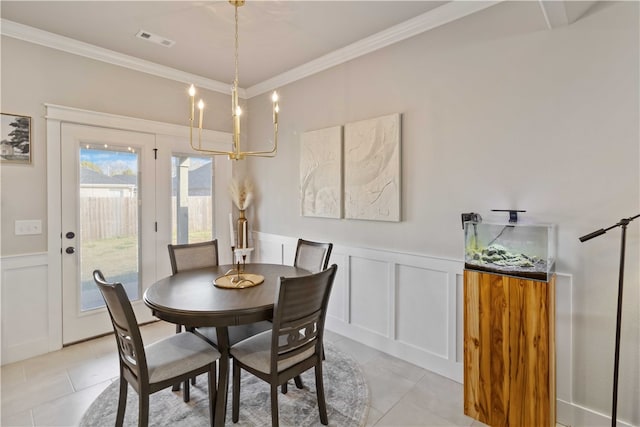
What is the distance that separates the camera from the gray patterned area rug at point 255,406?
200cm

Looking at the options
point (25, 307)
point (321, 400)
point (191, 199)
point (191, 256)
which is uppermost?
point (191, 199)

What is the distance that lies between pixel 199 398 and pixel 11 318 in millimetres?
1930

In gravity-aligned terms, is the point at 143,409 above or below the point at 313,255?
below

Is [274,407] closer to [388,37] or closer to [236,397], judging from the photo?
[236,397]

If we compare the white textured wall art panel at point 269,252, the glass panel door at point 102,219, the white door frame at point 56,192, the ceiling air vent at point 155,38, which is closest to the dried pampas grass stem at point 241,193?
the white textured wall art panel at point 269,252

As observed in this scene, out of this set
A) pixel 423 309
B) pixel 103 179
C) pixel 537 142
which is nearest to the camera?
pixel 537 142

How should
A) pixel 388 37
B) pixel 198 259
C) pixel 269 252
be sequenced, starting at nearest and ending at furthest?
pixel 388 37
pixel 198 259
pixel 269 252

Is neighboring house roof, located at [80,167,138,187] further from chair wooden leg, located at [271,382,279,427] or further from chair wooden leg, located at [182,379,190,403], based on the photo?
chair wooden leg, located at [271,382,279,427]

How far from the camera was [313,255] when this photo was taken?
2.87 m

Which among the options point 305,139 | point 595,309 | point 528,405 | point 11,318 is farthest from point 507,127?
point 11,318

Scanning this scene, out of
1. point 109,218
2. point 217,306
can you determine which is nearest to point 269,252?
point 109,218

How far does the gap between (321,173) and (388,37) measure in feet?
4.54

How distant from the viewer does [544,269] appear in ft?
5.98

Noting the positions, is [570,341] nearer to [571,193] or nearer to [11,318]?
[571,193]
